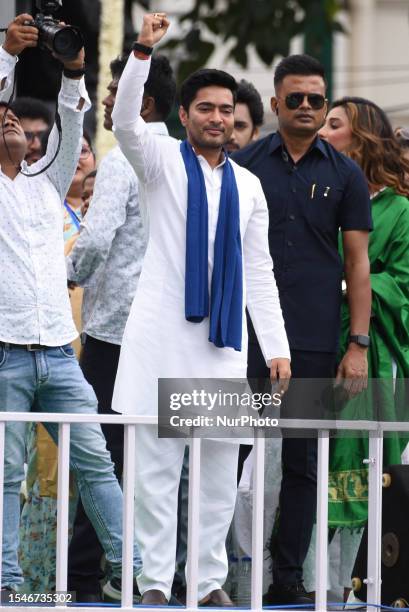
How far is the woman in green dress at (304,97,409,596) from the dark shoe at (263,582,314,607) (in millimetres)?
382

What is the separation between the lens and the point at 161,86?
6.12 m

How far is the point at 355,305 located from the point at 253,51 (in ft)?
6.35

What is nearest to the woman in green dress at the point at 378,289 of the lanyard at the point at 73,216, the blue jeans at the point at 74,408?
the blue jeans at the point at 74,408

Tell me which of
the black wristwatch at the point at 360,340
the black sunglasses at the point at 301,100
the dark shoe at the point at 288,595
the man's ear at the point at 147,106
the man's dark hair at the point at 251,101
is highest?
the man's dark hair at the point at 251,101

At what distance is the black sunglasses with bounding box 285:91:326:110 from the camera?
6.10 meters

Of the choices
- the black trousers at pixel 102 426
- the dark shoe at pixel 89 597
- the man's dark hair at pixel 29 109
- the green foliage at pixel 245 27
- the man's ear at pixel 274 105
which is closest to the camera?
the green foliage at pixel 245 27

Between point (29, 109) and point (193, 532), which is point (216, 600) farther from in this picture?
point (29, 109)

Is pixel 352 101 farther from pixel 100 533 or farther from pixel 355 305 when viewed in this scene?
pixel 100 533

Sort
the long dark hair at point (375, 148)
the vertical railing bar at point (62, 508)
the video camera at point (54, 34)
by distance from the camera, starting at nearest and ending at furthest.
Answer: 1. the vertical railing bar at point (62, 508)
2. the video camera at point (54, 34)
3. the long dark hair at point (375, 148)

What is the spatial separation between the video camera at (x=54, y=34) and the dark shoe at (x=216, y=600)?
6.00 feet

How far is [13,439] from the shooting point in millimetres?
5215

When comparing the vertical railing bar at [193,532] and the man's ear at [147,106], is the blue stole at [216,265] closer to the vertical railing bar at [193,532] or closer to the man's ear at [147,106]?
the vertical railing bar at [193,532]

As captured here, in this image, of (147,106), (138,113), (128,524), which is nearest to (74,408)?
(128,524)

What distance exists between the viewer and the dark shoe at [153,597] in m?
5.16
